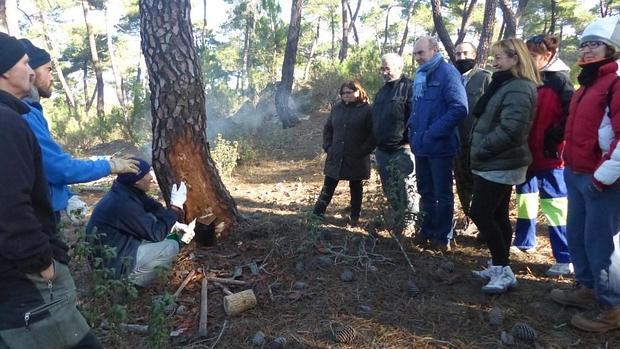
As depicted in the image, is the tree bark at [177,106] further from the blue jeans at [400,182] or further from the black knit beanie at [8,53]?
the black knit beanie at [8,53]

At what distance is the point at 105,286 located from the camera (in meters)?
2.52

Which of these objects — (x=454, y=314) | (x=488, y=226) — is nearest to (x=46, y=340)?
(x=454, y=314)

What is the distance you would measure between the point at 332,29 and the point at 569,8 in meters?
19.5

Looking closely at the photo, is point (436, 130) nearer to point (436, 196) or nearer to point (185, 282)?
point (436, 196)

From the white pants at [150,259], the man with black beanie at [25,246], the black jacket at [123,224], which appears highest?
the man with black beanie at [25,246]

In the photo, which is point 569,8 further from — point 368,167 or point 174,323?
point 174,323

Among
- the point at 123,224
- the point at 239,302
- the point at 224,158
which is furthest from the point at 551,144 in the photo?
the point at 224,158

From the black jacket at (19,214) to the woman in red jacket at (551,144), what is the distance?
3.35 metres

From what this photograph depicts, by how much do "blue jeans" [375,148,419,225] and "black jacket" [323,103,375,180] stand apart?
222mm

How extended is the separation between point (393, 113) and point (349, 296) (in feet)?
6.56

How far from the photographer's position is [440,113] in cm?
384

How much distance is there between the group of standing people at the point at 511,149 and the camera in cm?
264

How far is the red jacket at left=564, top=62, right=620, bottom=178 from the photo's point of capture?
2506mm

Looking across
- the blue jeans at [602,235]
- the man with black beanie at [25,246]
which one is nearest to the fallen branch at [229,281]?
the man with black beanie at [25,246]
